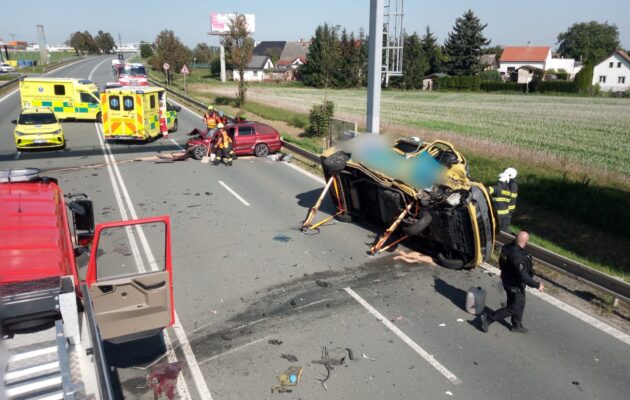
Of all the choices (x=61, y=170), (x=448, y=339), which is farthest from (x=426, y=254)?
(x=61, y=170)

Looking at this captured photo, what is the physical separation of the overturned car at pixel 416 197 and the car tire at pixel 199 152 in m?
8.58

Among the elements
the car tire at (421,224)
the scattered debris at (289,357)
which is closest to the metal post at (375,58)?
the car tire at (421,224)

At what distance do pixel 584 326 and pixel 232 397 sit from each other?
4976mm

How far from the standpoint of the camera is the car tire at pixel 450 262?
841 cm

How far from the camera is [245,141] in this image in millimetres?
18312

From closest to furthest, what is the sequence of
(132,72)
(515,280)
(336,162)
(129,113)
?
(515,280)
(336,162)
(129,113)
(132,72)

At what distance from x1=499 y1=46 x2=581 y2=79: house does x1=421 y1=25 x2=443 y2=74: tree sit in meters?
25.3

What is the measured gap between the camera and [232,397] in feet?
17.0

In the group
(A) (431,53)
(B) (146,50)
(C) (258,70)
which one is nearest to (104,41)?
(B) (146,50)

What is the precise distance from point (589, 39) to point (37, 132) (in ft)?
502

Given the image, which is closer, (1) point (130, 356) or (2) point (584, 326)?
(1) point (130, 356)

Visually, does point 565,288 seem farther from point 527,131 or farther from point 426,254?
point 527,131

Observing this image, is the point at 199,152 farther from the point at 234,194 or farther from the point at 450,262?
the point at 450,262

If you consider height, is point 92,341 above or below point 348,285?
above
